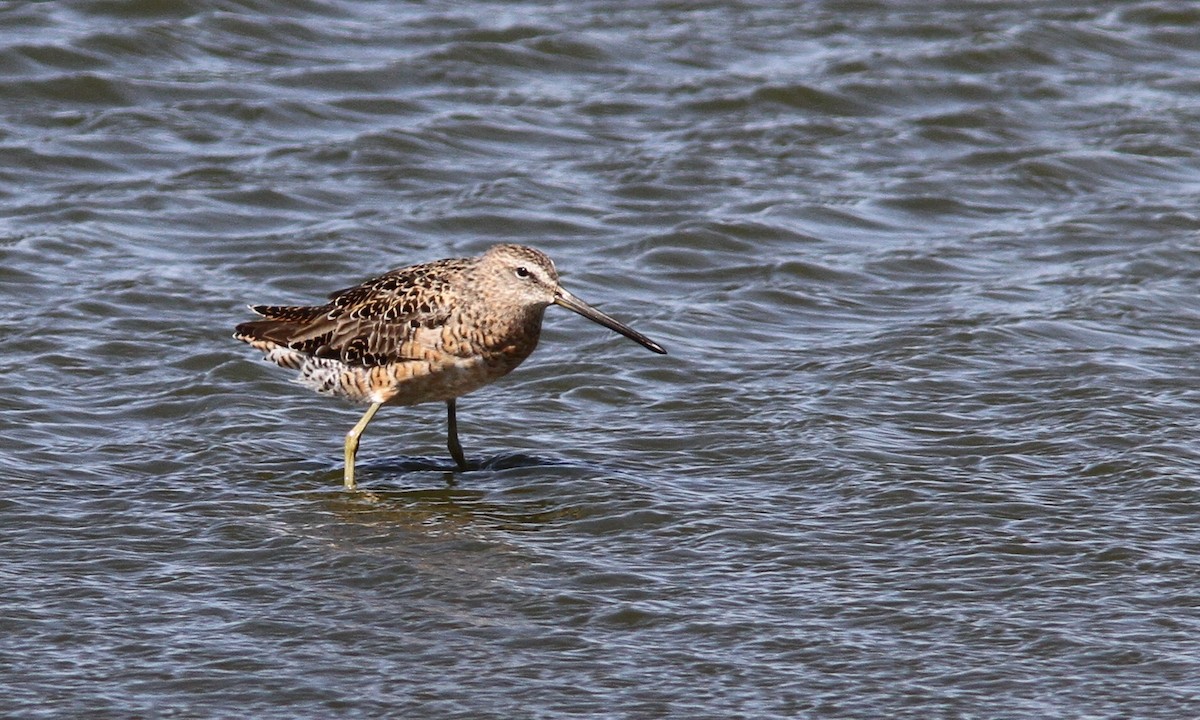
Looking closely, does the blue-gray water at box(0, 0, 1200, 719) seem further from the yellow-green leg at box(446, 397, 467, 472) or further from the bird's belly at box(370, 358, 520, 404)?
the bird's belly at box(370, 358, 520, 404)

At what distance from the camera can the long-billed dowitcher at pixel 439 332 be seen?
23.7 ft

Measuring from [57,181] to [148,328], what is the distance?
7.56ft

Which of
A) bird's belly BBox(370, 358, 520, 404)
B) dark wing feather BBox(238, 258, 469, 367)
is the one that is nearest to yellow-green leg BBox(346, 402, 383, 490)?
bird's belly BBox(370, 358, 520, 404)

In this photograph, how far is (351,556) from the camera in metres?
6.42

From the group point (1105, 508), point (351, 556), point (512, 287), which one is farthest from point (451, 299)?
point (1105, 508)

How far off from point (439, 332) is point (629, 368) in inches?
63.0

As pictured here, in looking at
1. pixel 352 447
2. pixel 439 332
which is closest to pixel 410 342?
pixel 439 332

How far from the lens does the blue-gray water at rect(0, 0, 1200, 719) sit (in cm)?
564

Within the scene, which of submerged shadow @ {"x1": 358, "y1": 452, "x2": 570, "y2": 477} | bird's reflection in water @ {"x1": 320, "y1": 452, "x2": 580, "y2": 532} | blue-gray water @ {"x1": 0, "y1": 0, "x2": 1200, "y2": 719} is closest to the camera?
blue-gray water @ {"x1": 0, "y1": 0, "x2": 1200, "y2": 719}

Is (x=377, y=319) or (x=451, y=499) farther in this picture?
(x=377, y=319)

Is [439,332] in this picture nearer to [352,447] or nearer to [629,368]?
[352,447]

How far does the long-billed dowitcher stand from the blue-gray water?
1.17 feet

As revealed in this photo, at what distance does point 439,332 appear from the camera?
23.8 feet

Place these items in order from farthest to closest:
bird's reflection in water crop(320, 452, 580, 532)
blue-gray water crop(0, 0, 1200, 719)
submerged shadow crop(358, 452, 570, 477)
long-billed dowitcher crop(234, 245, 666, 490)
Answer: submerged shadow crop(358, 452, 570, 477)
long-billed dowitcher crop(234, 245, 666, 490)
bird's reflection in water crop(320, 452, 580, 532)
blue-gray water crop(0, 0, 1200, 719)
